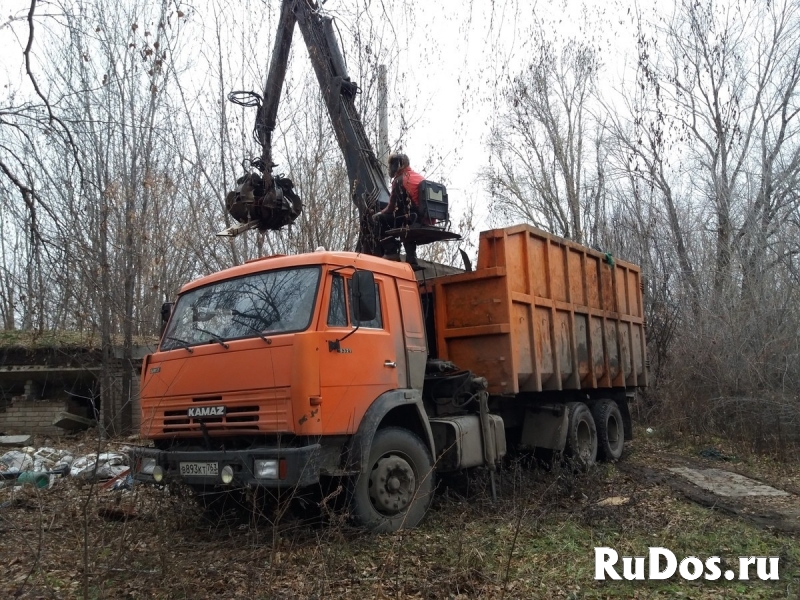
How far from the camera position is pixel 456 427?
7105mm

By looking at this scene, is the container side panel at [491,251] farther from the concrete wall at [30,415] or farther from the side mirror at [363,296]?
the concrete wall at [30,415]

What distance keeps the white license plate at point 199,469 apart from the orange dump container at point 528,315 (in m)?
3.23

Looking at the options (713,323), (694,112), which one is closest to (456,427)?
(713,323)

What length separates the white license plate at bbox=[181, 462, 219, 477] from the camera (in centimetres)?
573

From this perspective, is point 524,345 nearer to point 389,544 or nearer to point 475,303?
point 475,303

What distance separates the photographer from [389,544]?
576 cm

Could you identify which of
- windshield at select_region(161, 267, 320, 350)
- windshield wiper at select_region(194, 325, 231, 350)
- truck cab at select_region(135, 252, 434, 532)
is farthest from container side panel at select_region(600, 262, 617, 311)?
windshield wiper at select_region(194, 325, 231, 350)

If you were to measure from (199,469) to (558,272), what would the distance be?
521cm

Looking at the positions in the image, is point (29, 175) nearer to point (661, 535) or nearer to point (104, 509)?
point (104, 509)

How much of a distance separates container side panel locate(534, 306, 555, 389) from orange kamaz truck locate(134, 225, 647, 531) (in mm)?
25

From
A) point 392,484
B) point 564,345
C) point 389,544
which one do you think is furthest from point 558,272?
point 389,544

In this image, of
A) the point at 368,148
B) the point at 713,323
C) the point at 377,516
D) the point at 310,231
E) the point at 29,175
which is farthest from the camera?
the point at 713,323

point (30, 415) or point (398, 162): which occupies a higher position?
point (398, 162)

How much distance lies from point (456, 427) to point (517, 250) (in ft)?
7.56
